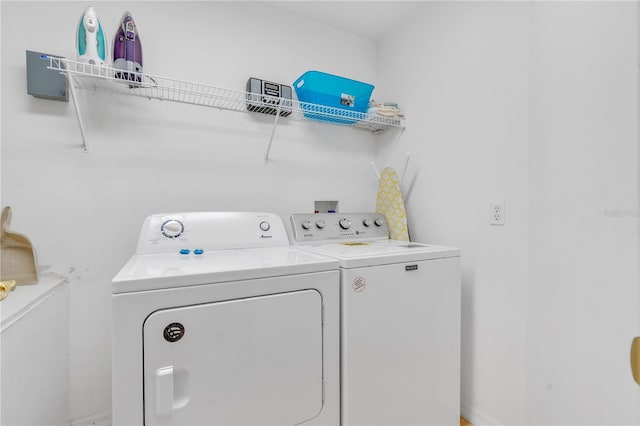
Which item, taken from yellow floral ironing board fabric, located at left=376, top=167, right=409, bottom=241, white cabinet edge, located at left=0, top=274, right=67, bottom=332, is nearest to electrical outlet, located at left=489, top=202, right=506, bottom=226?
yellow floral ironing board fabric, located at left=376, top=167, right=409, bottom=241

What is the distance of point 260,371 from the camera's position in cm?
104

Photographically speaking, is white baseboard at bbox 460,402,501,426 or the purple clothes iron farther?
white baseboard at bbox 460,402,501,426

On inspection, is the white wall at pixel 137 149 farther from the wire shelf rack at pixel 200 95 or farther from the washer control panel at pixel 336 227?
the washer control panel at pixel 336 227

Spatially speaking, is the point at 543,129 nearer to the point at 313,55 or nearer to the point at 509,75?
the point at 509,75

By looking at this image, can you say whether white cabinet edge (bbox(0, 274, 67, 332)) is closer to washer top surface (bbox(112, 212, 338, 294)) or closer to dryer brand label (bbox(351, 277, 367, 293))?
washer top surface (bbox(112, 212, 338, 294))

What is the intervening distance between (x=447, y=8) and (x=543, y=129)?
983mm

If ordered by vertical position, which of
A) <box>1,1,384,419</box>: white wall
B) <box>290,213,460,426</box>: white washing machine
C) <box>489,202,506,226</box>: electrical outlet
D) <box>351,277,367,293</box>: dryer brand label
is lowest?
<box>290,213,460,426</box>: white washing machine

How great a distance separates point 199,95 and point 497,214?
66.1 inches

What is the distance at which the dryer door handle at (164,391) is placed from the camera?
2.93 feet

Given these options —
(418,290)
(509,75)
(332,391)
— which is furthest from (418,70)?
(332,391)

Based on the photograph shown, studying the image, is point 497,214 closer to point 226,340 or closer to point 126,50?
point 226,340

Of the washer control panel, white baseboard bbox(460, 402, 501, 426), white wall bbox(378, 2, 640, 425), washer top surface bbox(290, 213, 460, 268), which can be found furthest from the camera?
the washer control panel

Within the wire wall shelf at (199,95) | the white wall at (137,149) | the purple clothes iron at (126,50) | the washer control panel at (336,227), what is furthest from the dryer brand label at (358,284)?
the purple clothes iron at (126,50)

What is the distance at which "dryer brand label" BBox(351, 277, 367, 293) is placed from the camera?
3.91 ft
